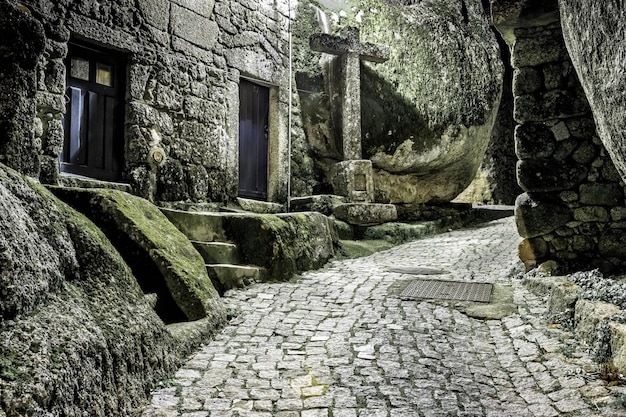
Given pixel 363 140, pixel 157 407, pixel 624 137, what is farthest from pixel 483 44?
pixel 157 407

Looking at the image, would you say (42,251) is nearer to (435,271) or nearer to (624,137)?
(624,137)

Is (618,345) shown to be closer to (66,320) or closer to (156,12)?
(66,320)

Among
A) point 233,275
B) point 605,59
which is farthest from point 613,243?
point 233,275

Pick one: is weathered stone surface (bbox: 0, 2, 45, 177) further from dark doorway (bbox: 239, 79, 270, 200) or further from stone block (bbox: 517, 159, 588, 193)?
dark doorway (bbox: 239, 79, 270, 200)

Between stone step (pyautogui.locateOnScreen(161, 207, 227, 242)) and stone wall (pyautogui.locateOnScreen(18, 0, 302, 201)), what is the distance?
1.26 metres

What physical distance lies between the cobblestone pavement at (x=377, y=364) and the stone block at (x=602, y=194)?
3.49ft

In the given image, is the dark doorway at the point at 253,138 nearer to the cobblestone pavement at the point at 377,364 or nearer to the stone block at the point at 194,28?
the stone block at the point at 194,28

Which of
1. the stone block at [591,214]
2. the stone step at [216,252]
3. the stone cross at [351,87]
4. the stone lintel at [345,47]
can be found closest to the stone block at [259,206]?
the stone cross at [351,87]

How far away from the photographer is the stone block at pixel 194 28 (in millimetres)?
6598

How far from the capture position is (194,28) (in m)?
6.86

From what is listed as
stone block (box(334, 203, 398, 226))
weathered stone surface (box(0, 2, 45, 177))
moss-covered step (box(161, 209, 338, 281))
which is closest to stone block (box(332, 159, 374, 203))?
stone block (box(334, 203, 398, 226))

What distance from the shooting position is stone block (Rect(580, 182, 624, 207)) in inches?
191

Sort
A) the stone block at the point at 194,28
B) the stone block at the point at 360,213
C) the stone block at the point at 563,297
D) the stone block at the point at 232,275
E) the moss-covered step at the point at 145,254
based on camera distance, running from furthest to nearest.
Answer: the stone block at the point at 360,213 → the stone block at the point at 194,28 → the stone block at the point at 232,275 → the stone block at the point at 563,297 → the moss-covered step at the point at 145,254

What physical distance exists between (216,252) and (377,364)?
2.33 m
